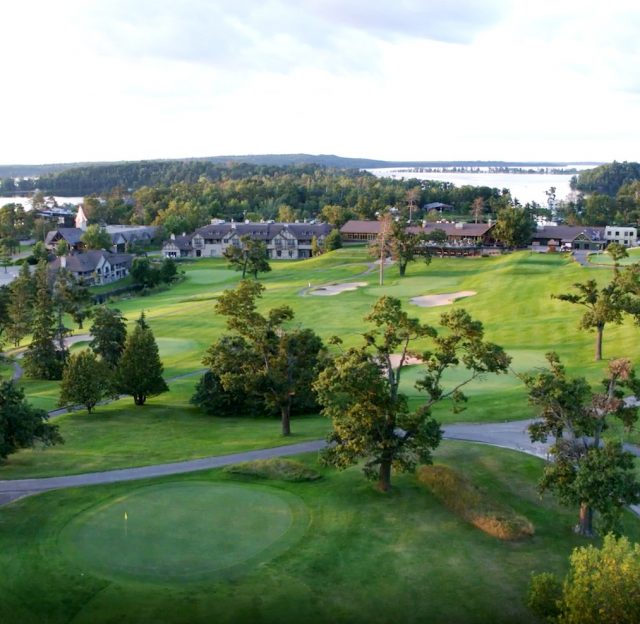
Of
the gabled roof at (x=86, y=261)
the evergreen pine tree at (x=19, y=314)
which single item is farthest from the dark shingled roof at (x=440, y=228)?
the evergreen pine tree at (x=19, y=314)

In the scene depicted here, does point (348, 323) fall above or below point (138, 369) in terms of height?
below

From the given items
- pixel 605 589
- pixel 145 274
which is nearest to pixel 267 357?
pixel 605 589

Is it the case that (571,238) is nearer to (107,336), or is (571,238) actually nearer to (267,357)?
(107,336)

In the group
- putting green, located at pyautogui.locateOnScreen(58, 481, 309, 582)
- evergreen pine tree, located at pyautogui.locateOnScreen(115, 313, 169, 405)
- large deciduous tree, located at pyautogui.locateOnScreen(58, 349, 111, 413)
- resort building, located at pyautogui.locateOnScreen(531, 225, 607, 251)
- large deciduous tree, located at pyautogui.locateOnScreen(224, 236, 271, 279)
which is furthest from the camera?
resort building, located at pyautogui.locateOnScreen(531, 225, 607, 251)

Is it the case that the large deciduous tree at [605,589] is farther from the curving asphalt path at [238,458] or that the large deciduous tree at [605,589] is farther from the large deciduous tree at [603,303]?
the large deciduous tree at [603,303]

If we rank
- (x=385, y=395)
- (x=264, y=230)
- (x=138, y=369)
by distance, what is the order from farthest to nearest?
(x=264, y=230) < (x=138, y=369) < (x=385, y=395)

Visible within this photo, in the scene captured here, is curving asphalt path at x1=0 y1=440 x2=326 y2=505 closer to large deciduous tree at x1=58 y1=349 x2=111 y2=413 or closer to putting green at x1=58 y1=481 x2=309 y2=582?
putting green at x1=58 y1=481 x2=309 y2=582

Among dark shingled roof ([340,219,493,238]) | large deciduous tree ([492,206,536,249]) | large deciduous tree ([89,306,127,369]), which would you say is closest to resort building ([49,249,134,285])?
dark shingled roof ([340,219,493,238])
